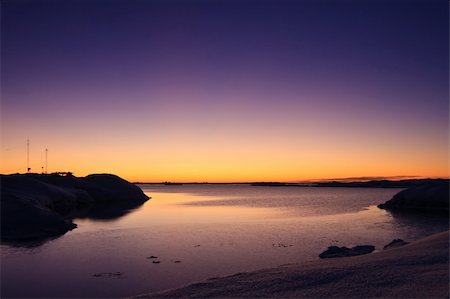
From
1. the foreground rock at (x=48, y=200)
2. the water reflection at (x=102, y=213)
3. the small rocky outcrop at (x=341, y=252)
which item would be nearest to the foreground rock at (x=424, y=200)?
the small rocky outcrop at (x=341, y=252)

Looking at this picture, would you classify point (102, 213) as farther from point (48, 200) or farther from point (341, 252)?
point (341, 252)

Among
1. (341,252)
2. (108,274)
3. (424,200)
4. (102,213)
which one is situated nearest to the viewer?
(108,274)

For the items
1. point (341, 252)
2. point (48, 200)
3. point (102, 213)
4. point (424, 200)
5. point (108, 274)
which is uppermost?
point (48, 200)

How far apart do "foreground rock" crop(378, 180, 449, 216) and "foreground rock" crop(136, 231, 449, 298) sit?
45.7 metres

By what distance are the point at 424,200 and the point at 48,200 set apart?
47.8 metres

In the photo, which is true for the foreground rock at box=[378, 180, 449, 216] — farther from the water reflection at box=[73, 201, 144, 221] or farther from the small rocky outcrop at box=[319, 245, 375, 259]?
the water reflection at box=[73, 201, 144, 221]

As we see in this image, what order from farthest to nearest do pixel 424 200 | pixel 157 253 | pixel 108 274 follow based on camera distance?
pixel 424 200, pixel 157 253, pixel 108 274

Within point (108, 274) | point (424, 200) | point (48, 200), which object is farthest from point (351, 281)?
point (424, 200)

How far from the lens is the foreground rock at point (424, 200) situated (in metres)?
50.8

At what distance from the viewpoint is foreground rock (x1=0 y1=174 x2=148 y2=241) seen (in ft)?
87.6

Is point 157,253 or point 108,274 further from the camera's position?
point 157,253

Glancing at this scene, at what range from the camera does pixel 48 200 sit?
144 feet

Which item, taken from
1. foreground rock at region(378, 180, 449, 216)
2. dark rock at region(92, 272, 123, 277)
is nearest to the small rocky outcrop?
dark rock at region(92, 272, 123, 277)

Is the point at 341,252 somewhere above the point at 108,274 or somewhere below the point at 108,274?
above
